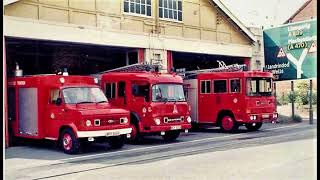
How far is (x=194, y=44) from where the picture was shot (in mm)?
20312

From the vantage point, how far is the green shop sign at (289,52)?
15.0 m

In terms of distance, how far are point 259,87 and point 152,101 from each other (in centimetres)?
504

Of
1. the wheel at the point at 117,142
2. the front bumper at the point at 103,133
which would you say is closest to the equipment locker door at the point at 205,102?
the wheel at the point at 117,142

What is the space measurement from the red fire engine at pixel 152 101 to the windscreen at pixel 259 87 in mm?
3278

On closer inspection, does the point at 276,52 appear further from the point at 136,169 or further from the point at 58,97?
the point at 136,169

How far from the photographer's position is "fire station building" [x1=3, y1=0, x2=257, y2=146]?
15.6 m

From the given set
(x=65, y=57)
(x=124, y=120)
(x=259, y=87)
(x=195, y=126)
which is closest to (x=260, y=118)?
(x=259, y=87)

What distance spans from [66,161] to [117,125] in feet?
6.81

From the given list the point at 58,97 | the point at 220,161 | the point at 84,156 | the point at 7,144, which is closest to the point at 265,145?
the point at 220,161

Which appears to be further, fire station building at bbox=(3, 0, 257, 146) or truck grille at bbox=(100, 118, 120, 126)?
fire station building at bbox=(3, 0, 257, 146)

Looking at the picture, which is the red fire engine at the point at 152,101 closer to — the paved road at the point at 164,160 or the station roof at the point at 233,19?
the paved road at the point at 164,160

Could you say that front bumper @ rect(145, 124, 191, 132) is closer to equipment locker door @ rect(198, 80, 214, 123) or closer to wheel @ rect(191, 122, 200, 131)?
equipment locker door @ rect(198, 80, 214, 123)

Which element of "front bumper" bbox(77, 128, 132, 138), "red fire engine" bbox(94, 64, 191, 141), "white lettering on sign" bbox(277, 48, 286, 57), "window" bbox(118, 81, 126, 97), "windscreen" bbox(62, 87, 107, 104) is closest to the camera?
"front bumper" bbox(77, 128, 132, 138)

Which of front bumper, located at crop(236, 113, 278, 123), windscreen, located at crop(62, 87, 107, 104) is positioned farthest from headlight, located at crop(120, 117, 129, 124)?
front bumper, located at crop(236, 113, 278, 123)
